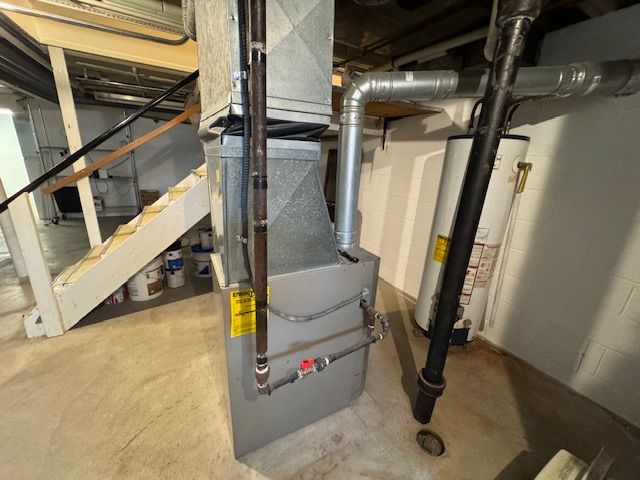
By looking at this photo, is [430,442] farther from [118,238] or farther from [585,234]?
[118,238]

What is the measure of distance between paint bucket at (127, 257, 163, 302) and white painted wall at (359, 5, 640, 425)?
292cm

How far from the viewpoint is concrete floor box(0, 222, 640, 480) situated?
3.83ft

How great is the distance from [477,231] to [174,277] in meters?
2.73

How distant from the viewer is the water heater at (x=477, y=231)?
1587 mm

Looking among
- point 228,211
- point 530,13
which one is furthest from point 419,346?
point 530,13

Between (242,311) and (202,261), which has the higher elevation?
(242,311)

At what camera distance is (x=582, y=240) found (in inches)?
61.1

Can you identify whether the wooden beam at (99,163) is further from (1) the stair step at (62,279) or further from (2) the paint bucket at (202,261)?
(2) the paint bucket at (202,261)

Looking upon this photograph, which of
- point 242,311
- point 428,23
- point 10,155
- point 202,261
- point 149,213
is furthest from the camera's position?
point 10,155

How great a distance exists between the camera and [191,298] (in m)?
2.50

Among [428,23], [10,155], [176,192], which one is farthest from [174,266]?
[10,155]

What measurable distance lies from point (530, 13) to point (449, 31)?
118 cm

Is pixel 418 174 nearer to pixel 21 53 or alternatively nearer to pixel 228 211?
pixel 228 211

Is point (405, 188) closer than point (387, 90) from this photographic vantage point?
No
